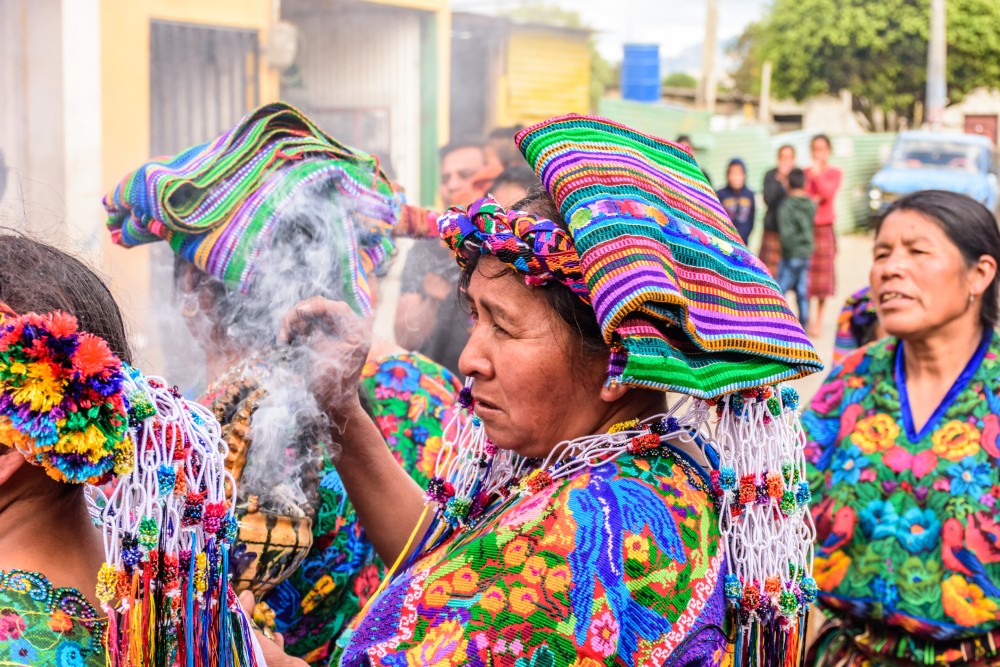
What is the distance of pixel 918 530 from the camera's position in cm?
310

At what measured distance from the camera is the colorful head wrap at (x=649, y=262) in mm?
1545

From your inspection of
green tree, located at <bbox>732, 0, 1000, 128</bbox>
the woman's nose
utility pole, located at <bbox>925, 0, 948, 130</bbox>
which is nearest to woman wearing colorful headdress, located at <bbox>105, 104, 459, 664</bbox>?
the woman's nose

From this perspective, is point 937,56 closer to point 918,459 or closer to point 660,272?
point 918,459

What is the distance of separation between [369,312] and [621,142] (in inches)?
42.6

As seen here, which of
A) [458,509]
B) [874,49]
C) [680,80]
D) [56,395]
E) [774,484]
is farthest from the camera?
[680,80]

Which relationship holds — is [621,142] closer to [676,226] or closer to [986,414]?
[676,226]

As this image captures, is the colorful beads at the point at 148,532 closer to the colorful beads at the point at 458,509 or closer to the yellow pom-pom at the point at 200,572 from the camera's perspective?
the yellow pom-pom at the point at 200,572

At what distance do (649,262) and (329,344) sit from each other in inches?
38.2

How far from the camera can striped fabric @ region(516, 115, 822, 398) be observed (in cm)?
154

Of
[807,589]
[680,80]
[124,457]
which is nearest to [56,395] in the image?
[124,457]

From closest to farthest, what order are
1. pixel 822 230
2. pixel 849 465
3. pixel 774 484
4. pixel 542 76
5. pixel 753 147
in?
pixel 774 484 → pixel 849 465 → pixel 822 230 → pixel 542 76 → pixel 753 147

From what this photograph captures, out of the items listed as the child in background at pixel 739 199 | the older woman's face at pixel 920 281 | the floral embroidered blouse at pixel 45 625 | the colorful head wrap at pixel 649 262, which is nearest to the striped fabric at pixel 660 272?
the colorful head wrap at pixel 649 262

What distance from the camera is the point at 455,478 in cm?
209

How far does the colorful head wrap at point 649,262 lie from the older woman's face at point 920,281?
180 centimetres
